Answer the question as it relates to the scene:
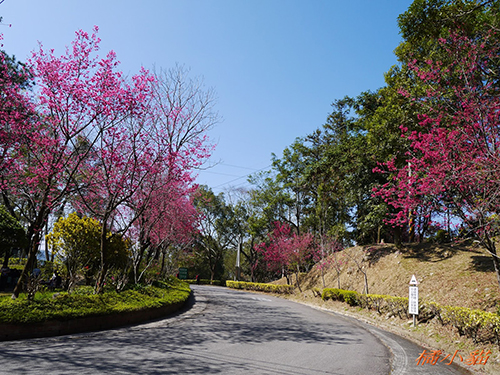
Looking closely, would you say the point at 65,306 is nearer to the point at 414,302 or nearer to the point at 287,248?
the point at 414,302

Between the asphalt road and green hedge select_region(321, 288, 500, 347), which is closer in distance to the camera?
the asphalt road

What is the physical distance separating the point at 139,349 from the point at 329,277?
21917 mm

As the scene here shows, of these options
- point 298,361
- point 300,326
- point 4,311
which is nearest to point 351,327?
point 300,326

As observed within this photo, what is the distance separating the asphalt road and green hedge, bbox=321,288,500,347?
1.26 meters

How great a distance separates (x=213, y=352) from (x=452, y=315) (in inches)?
263

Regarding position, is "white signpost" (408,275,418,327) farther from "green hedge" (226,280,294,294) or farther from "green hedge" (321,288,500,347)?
"green hedge" (226,280,294,294)

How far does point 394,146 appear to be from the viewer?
17.8 metres

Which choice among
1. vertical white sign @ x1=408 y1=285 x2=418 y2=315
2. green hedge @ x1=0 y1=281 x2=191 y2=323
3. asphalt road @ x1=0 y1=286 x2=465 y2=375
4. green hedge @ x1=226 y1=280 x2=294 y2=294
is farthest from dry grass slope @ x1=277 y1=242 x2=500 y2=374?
green hedge @ x1=0 y1=281 x2=191 y2=323

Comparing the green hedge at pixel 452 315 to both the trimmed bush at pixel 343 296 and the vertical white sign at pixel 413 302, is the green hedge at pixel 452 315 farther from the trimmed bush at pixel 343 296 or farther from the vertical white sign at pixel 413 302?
the vertical white sign at pixel 413 302

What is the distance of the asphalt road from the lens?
16.8 ft

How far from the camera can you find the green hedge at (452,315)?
7.32 m

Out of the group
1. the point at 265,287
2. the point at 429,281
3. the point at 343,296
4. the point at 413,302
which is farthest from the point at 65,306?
the point at 265,287

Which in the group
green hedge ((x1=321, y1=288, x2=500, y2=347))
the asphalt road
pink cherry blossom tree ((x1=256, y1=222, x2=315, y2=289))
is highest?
pink cherry blossom tree ((x1=256, y1=222, x2=315, y2=289))

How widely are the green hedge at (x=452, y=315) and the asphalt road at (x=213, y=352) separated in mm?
1263
